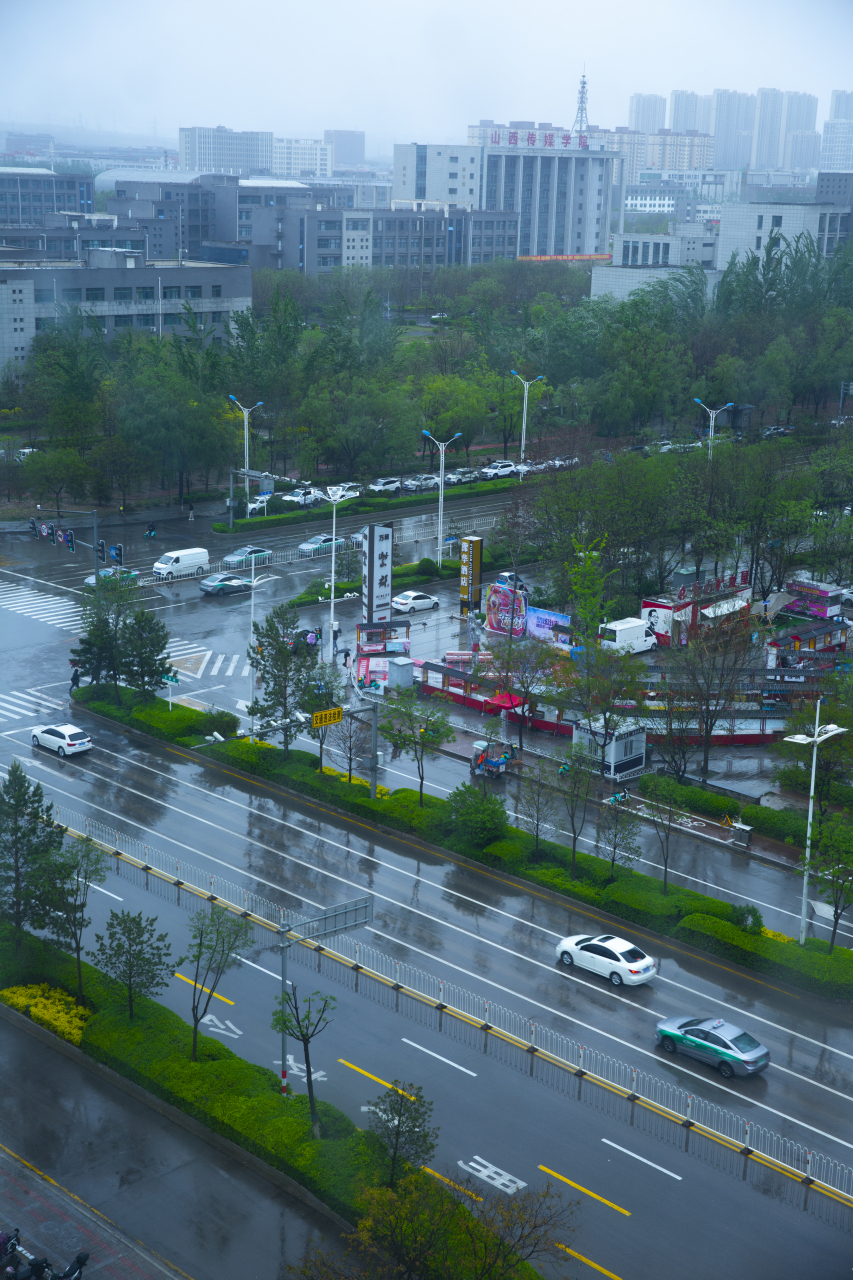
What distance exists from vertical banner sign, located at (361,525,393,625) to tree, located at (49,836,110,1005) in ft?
79.3

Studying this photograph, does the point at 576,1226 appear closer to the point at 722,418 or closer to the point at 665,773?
the point at 665,773

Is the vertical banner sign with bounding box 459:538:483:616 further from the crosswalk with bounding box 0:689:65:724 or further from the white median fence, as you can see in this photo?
the white median fence

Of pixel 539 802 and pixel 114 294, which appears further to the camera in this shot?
pixel 114 294

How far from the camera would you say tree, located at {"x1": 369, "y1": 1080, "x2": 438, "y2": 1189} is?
67.5 ft

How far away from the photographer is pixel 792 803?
3947 centimetres

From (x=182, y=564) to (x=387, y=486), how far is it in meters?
21.4

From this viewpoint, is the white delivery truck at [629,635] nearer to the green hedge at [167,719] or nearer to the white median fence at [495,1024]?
the green hedge at [167,719]

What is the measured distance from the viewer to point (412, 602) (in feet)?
192

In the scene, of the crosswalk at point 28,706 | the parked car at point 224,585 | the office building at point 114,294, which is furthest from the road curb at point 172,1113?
the office building at point 114,294

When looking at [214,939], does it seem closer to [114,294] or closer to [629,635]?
[629,635]

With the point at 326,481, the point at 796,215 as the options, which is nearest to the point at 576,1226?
the point at 326,481

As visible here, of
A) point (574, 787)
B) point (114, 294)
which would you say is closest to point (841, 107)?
point (114, 294)

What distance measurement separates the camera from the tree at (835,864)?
29375 millimetres

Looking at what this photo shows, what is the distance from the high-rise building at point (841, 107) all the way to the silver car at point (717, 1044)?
5633 inches
